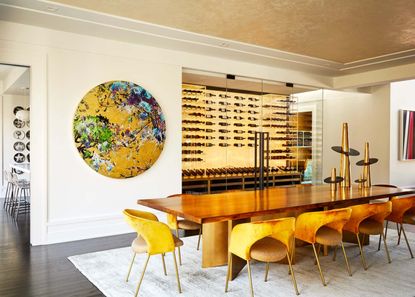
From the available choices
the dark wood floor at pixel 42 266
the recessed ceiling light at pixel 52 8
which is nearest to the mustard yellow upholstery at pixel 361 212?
the dark wood floor at pixel 42 266

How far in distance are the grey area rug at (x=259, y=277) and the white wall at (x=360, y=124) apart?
5.05m

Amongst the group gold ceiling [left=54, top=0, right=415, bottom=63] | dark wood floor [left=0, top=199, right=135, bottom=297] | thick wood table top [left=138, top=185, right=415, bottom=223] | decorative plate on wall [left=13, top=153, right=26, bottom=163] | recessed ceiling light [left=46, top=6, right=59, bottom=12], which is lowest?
dark wood floor [left=0, top=199, right=135, bottom=297]

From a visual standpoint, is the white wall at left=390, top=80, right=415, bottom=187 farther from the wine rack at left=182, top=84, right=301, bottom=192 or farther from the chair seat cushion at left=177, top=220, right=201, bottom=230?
the chair seat cushion at left=177, top=220, right=201, bottom=230

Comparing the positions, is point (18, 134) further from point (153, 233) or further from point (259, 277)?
point (259, 277)

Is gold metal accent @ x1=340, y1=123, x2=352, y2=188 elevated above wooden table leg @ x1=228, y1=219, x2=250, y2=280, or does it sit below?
above

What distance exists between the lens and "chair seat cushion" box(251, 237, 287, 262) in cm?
296

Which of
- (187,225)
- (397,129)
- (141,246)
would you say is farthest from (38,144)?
(397,129)

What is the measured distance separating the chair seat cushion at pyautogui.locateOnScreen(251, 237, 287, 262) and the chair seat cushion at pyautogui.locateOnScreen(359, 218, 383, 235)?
1274 millimetres

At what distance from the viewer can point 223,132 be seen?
6.82 meters

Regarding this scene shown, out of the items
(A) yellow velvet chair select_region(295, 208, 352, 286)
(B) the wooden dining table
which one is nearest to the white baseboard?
(B) the wooden dining table

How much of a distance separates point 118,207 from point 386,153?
6.88 meters

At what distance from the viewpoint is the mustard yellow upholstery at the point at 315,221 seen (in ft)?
11.0

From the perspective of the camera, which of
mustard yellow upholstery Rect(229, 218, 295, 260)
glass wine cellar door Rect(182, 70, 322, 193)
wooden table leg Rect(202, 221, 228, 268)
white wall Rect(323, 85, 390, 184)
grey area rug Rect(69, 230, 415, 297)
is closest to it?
mustard yellow upholstery Rect(229, 218, 295, 260)

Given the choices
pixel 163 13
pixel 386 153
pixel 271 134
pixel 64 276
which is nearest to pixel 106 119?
pixel 163 13
